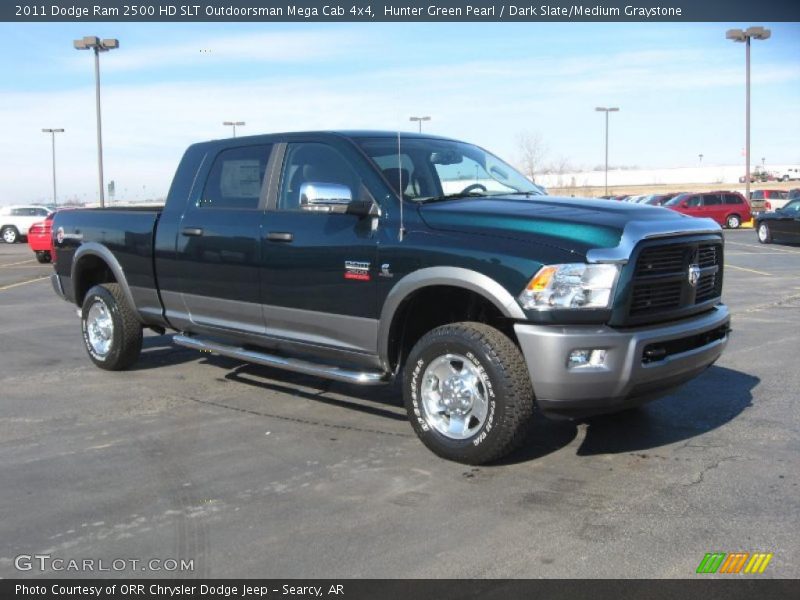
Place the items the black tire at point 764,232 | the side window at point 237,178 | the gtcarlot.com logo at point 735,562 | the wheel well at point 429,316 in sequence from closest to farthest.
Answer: the gtcarlot.com logo at point 735,562, the wheel well at point 429,316, the side window at point 237,178, the black tire at point 764,232

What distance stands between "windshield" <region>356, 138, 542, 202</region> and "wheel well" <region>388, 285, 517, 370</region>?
68cm

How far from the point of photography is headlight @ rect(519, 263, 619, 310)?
4164mm

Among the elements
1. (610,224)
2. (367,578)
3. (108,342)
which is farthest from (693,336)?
(108,342)

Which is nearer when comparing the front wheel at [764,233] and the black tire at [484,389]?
the black tire at [484,389]

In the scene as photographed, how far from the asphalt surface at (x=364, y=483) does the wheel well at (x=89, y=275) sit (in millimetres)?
1060

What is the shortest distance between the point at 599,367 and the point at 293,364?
2.22m

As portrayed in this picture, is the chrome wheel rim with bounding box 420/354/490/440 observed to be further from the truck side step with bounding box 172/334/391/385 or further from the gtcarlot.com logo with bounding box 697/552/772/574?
the gtcarlot.com logo with bounding box 697/552/772/574

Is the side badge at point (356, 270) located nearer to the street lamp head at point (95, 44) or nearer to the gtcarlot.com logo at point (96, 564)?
the gtcarlot.com logo at point (96, 564)

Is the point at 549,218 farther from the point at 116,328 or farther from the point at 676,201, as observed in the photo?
the point at 676,201

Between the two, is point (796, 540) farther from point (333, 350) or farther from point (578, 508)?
point (333, 350)

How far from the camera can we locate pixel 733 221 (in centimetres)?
3616

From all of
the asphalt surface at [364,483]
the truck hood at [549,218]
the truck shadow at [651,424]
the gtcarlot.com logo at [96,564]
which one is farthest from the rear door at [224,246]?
the gtcarlot.com logo at [96,564]

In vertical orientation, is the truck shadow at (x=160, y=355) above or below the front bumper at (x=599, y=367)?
below

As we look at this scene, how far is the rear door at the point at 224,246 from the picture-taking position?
5836mm
